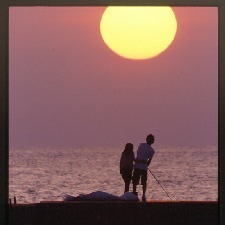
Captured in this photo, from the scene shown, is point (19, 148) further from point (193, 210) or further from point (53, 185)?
point (193, 210)

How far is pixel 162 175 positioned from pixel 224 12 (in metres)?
73.0

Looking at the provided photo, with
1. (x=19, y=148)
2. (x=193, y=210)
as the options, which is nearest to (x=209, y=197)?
(x=193, y=210)

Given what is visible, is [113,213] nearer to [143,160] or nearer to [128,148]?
[143,160]

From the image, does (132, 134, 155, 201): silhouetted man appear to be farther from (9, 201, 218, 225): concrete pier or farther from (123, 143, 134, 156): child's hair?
(9, 201, 218, 225): concrete pier

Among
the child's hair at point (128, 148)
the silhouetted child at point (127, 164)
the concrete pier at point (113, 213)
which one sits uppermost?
the child's hair at point (128, 148)

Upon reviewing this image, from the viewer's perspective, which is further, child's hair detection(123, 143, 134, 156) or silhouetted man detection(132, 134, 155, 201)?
child's hair detection(123, 143, 134, 156)

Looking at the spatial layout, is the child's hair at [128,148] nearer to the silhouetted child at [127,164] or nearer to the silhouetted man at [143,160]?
the silhouetted child at [127,164]

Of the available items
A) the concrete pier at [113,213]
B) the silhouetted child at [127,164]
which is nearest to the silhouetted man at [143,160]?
the silhouetted child at [127,164]

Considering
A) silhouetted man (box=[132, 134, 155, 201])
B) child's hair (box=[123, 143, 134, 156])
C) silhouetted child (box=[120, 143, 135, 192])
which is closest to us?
silhouetted man (box=[132, 134, 155, 201])

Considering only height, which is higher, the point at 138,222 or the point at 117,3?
the point at 117,3

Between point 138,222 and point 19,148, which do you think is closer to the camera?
point 138,222

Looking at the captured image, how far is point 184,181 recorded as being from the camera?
66000 millimetres

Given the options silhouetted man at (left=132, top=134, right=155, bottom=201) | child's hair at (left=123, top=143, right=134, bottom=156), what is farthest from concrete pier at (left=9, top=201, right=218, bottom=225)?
child's hair at (left=123, top=143, right=134, bottom=156)

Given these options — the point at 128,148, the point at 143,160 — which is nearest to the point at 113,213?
the point at 143,160
